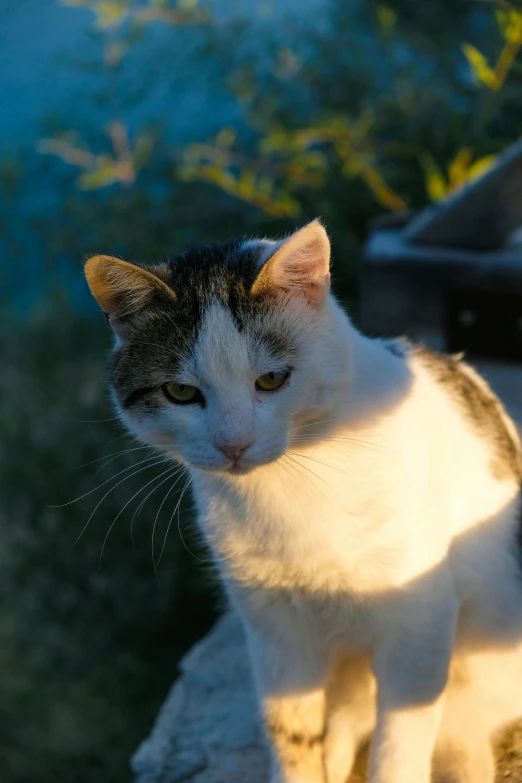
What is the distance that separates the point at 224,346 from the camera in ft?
4.14

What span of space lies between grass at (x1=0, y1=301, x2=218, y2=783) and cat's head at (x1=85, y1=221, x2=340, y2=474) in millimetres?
1354

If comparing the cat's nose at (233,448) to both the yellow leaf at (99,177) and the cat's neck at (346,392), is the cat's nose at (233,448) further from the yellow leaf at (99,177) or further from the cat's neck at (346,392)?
the yellow leaf at (99,177)

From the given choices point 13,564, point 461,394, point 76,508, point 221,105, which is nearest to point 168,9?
point 221,105

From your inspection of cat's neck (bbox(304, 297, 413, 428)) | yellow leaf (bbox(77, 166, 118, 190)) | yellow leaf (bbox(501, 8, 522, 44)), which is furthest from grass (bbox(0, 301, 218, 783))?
yellow leaf (bbox(501, 8, 522, 44))

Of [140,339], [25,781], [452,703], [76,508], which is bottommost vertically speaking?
[25,781]

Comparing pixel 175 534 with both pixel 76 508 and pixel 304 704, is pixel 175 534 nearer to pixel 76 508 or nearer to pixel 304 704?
pixel 76 508

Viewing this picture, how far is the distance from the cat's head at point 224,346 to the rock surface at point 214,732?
2.35 ft

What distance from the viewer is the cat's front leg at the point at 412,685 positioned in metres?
1.34

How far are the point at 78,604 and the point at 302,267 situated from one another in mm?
2220

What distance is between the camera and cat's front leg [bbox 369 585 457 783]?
4.39 feet

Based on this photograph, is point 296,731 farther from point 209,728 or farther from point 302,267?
point 302,267

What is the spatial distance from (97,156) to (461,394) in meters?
3.04

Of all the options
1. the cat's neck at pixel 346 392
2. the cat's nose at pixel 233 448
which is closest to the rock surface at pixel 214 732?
the cat's neck at pixel 346 392

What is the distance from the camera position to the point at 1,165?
4145 millimetres
